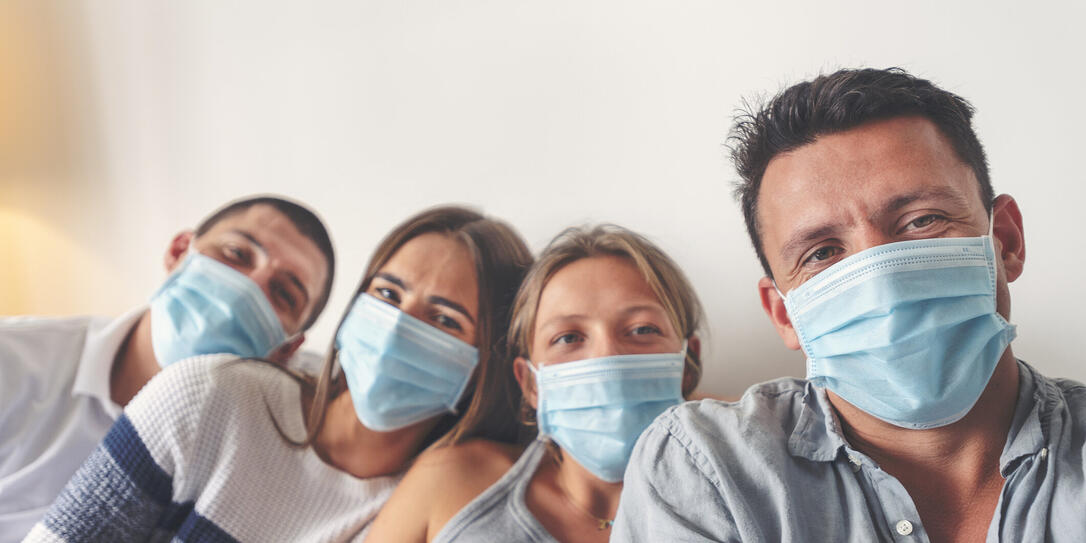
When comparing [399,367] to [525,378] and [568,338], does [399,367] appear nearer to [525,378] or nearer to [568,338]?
[525,378]

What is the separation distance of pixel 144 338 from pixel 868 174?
6.75ft

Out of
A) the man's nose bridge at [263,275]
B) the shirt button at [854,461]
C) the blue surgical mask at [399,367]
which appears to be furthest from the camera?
the man's nose bridge at [263,275]

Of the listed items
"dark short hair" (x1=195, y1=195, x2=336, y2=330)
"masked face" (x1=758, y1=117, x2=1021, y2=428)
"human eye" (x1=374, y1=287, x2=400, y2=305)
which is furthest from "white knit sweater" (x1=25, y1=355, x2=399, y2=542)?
"masked face" (x1=758, y1=117, x2=1021, y2=428)

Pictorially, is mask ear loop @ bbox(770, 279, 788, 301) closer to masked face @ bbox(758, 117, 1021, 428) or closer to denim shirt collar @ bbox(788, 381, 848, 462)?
masked face @ bbox(758, 117, 1021, 428)

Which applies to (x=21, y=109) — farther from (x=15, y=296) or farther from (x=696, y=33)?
(x=696, y=33)

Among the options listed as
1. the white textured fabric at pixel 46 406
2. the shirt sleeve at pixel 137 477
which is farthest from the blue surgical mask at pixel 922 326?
the white textured fabric at pixel 46 406

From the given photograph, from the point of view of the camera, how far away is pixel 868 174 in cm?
110

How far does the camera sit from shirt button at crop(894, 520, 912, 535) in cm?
104

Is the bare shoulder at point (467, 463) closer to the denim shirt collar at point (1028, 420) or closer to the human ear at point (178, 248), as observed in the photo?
the denim shirt collar at point (1028, 420)

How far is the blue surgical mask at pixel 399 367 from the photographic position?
1.69 m

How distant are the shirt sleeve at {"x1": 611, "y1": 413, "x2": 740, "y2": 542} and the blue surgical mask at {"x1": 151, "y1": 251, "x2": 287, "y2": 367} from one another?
1.27 meters

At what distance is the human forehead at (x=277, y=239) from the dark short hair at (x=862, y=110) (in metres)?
1.47

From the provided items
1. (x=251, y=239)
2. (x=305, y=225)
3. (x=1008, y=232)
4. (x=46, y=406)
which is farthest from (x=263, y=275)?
(x=1008, y=232)

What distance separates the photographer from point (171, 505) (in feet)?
5.33
